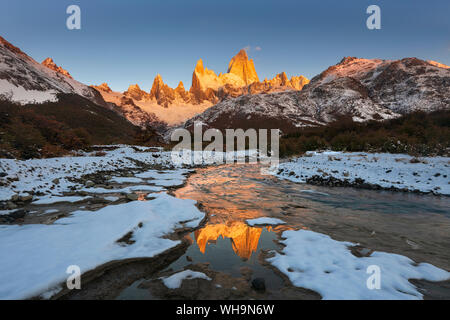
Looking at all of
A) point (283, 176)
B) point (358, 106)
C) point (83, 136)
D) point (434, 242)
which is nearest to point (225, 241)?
point (434, 242)

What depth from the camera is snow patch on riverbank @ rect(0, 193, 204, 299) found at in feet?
10.7

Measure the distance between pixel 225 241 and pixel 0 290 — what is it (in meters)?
A: 3.93

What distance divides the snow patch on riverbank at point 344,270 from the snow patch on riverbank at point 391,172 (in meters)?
9.80

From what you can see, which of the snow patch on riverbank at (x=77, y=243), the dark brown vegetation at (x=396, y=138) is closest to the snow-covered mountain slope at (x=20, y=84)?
the dark brown vegetation at (x=396, y=138)

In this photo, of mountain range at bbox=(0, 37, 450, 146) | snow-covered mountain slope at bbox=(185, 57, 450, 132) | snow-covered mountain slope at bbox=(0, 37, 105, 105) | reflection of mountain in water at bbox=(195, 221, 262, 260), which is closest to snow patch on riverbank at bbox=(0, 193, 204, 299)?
reflection of mountain in water at bbox=(195, 221, 262, 260)

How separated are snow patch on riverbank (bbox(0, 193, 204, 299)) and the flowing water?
87cm

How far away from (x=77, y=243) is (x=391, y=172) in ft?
55.6

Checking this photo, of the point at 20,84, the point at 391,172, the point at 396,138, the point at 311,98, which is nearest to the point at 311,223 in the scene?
the point at 391,172

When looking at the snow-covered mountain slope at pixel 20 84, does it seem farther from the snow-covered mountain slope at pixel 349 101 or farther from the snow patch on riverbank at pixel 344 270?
the snow patch on riverbank at pixel 344 270

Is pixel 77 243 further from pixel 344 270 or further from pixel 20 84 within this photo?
pixel 20 84

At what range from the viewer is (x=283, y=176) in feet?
56.0

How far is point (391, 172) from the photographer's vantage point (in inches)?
556

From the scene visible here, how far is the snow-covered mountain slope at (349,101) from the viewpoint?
11981 centimetres

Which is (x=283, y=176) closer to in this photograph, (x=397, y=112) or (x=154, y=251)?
(x=154, y=251)
